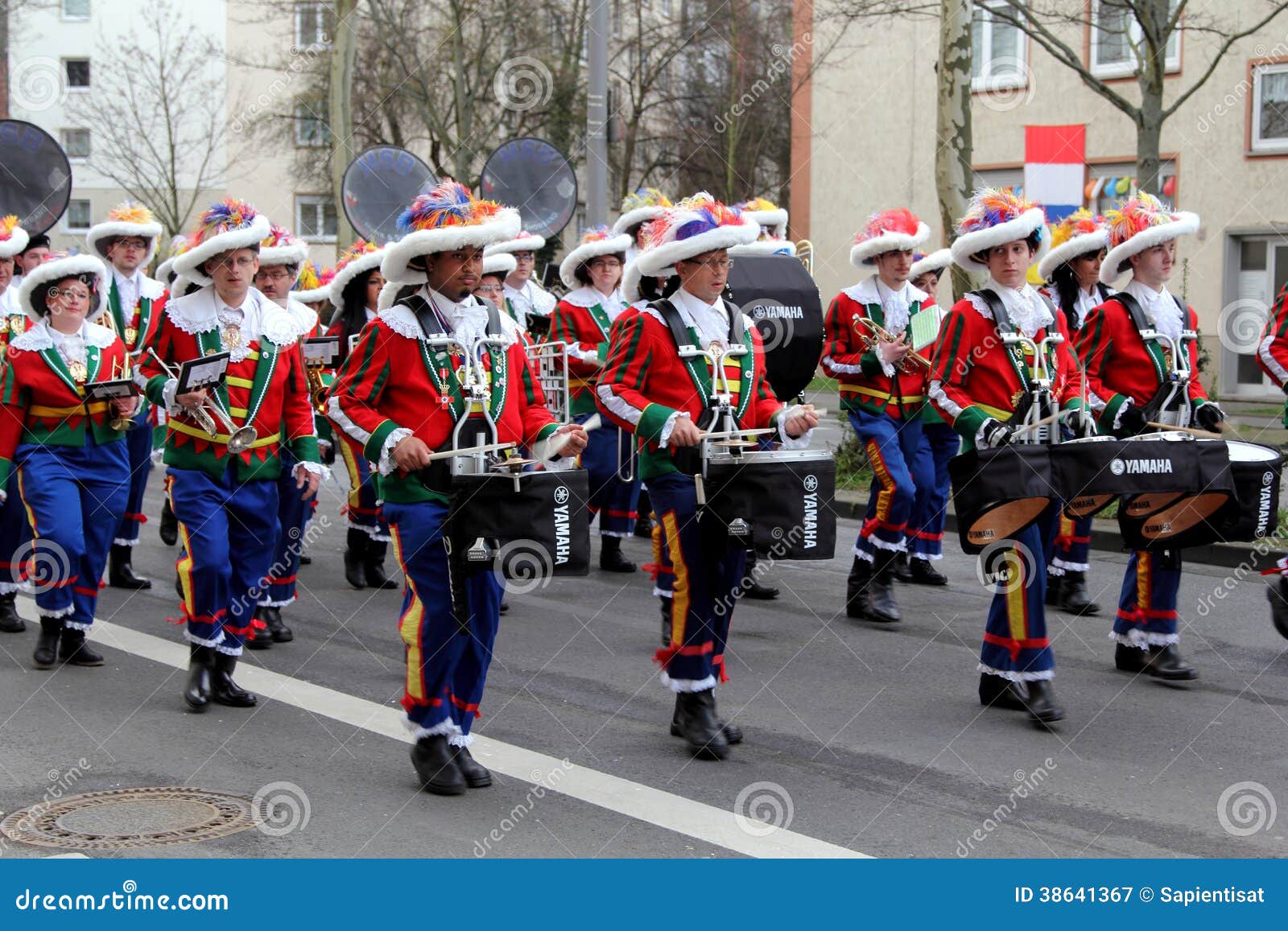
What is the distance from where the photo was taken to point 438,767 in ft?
19.8

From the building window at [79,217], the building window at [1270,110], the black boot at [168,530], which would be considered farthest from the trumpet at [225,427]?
the building window at [79,217]

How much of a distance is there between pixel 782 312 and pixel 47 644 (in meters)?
4.43

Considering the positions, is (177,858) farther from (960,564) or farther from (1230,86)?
(1230,86)

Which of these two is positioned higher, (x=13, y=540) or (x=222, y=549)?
(x=222, y=549)

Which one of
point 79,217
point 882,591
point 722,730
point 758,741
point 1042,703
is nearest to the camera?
point 722,730

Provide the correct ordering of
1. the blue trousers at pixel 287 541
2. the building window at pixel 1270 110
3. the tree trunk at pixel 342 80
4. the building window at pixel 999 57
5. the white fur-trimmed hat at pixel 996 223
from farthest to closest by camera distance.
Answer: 1. the building window at pixel 999 57
2. the tree trunk at pixel 342 80
3. the building window at pixel 1270 110
4. the blue trousers at pixel 287 541
5. the white fur-trimmed hat at pixel 996 223

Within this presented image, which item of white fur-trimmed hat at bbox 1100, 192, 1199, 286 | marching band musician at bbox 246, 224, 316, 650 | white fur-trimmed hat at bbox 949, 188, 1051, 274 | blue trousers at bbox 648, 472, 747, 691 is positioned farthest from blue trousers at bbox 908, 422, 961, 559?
blue trousers at bbox 648, 472, 747, 691

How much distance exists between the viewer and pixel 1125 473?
6.46 m

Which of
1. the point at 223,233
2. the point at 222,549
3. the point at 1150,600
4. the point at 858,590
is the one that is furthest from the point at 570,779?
the point at 858,590

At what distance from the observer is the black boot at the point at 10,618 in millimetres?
9055

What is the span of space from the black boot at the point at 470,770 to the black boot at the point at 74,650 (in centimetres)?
294

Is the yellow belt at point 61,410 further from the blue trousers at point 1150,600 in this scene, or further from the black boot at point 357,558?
the blue trousers at point 1150,600

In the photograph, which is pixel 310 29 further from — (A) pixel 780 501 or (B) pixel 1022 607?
(A) pixel 780 501

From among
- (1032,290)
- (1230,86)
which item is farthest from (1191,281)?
(1032,290)
